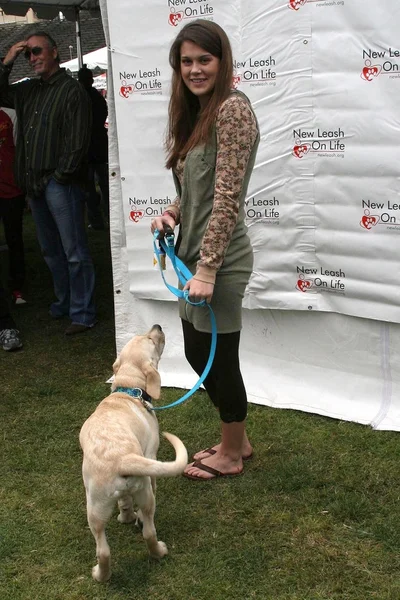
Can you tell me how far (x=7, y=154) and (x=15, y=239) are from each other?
937 millimetres

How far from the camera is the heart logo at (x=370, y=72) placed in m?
3.85

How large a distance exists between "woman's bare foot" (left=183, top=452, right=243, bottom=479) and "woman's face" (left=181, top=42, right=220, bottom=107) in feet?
6.15

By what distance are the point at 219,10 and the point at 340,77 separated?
88 cm

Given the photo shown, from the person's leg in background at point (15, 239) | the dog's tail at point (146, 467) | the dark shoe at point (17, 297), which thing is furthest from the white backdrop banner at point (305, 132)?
the dark shoe at point (17, 297)

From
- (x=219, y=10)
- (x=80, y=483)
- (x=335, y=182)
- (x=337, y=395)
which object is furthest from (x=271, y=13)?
(x=80, y=483)

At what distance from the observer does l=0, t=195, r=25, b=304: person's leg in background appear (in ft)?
22.4

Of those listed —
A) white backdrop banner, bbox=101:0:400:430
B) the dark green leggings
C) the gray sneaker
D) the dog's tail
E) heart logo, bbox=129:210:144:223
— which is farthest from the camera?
the gray sneaker

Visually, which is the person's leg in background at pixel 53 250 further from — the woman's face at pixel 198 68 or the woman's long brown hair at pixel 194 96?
the woman's face at pixel 198 68

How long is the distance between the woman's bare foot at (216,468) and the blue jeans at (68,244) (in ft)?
9.08

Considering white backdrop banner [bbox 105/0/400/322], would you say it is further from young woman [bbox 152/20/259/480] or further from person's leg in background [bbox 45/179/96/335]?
person's leg in background [bbox 45/179/96/335]

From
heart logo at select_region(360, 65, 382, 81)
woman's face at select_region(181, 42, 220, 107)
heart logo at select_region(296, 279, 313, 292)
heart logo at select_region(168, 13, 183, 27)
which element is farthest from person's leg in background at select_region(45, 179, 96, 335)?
woman's face at select_region(181, 42, 220, 107)

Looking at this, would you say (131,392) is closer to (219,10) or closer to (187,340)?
(187,340)

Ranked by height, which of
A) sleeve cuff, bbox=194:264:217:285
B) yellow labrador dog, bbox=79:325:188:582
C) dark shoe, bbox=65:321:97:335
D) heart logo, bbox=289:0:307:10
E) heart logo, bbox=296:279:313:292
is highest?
heart logo, bbox=289:0:307:10

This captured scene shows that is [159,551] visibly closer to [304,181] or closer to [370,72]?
[304,181]
